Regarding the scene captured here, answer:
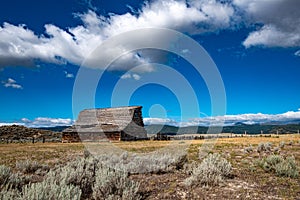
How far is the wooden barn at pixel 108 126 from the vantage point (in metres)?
41.3

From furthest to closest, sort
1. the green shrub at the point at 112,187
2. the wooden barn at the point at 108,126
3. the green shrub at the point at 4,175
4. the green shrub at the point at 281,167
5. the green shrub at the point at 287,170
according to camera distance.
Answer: the wooden barn at the point at 108,126 < the green shrub at the point at 281,167 < the green shrub at the point at 287,170 < the green shrub at the point at 4,175 < the green shrub at the point at 112,187

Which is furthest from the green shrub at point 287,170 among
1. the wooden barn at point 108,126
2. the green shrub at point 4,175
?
the wooden barn at point 108,126

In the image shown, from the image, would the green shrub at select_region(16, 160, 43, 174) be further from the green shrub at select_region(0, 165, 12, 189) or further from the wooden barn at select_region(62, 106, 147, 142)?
the wooden barn at select_region(62, 106, 147, 142)

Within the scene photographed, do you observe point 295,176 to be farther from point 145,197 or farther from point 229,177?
point 145,197

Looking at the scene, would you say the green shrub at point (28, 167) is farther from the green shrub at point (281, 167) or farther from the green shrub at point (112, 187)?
the green shrub at point (281, 167)

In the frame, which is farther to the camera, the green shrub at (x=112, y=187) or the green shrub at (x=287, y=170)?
the green shrub at (x=287, y=170)

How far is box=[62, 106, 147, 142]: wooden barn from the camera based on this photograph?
41.3 metres

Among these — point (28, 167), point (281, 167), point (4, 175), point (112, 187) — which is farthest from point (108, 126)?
point (112, 187)

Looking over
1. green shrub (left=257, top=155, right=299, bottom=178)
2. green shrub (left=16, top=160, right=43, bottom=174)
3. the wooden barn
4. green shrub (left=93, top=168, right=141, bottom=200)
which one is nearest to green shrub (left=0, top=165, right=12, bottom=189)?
green shrub (left=93, top=168, right=141, bottom=200)

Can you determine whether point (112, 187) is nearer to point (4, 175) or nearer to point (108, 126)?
point (4, 175)

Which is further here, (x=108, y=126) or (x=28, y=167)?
(x=108, y=126)

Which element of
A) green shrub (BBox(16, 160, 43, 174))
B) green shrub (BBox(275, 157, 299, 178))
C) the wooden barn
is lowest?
green shrub (BBox(275, 157, 299, 178))

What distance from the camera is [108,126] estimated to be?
42.6 m

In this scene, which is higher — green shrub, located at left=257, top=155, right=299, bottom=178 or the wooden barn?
the wooden barn
